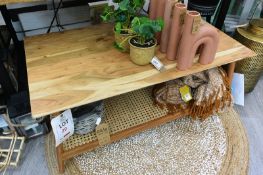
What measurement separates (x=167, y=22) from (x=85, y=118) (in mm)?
505

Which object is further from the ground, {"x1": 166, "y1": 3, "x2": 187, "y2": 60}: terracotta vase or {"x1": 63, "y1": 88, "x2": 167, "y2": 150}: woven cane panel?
{"x1": 166, "y1": 3, "x2": 187, "y2": 60}: terracotta vase

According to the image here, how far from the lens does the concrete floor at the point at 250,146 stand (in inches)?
40.2

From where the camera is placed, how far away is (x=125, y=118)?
1.06 meters

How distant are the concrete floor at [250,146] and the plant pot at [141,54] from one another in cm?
64

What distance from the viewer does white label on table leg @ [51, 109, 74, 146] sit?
795 millimetres

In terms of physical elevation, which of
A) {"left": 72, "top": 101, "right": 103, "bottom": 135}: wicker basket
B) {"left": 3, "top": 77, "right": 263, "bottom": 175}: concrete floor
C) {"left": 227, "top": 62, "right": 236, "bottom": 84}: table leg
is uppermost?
{"left": 227, "top": 62, "right": 236, "bottom": 84}: table leg

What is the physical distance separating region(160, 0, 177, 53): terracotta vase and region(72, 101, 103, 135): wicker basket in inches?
Result: 15.4

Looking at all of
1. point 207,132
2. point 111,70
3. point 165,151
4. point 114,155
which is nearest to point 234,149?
point 207,132

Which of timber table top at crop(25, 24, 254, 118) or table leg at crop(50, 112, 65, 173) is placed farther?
table leg at crop(50, 112, 65, 173)

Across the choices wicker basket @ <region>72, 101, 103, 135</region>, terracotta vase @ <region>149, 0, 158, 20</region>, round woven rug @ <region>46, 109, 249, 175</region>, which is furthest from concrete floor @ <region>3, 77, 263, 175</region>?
terracotta vase @ <region>149, 0, 158, 20</region>

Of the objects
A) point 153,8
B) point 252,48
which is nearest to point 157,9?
point 153,8

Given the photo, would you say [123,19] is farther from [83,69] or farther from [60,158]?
[60,158]

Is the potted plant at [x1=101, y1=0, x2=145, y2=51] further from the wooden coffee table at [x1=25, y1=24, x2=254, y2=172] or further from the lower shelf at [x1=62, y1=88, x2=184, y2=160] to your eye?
the lower shelf at [x1=62, y1=88, x2=184, y2=160]

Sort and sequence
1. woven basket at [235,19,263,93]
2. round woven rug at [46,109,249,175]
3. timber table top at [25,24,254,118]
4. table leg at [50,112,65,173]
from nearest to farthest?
timber table top at [25,24,254,118] → table leg at [50,112,65,173] → round woven rug at [46,109,249,175] → woven basket at [235,19,263,93]
